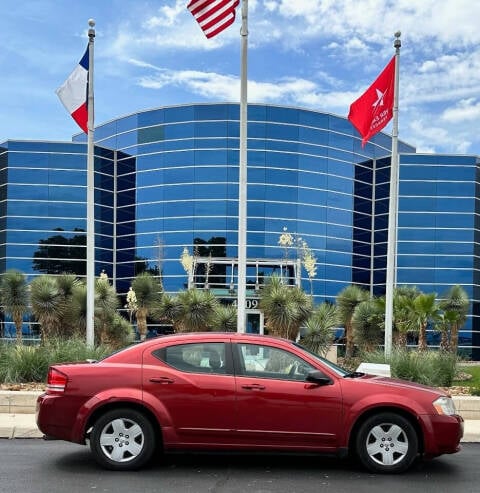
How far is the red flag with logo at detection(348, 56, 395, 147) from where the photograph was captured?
601 inches

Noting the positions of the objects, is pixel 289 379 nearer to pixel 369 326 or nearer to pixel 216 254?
pixel 369 326

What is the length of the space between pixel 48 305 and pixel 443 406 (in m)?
18.7

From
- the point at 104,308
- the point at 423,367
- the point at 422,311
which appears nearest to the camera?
the point at 423,367

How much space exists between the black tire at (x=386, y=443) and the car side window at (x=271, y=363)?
838 mm

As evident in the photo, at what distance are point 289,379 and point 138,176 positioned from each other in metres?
38.0

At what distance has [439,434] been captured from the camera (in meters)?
6.67

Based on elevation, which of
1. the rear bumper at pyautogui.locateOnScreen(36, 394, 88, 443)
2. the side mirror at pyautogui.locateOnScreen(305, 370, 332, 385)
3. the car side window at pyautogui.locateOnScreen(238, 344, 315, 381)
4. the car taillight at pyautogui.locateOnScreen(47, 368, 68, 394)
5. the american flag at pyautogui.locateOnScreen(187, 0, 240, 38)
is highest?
the american flag at pyautogui.locateOnScreen(187, 0, 240, 38)

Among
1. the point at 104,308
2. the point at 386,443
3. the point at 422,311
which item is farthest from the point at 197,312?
the point at 386,443

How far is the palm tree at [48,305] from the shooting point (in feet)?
Result: 76.3

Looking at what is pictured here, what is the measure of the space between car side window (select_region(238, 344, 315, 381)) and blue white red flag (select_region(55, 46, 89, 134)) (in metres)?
10.0

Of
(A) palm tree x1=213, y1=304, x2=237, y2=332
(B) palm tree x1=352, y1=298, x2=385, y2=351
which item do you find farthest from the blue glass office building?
(B) palm tree x1=352, y1=298, x2=385, y2=351

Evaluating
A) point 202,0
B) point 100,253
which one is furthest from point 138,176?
point 202,0

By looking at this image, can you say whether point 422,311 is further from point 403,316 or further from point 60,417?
point 60,417

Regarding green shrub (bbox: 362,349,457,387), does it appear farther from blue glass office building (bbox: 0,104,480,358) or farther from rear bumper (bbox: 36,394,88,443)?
blue glass office building (bbox: 0,104,480,358)
